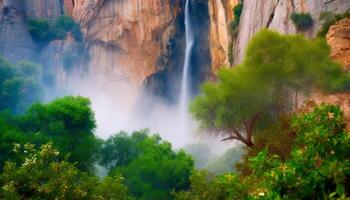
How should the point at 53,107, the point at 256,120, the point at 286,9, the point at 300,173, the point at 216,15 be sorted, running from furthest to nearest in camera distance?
the point at 216,15 < the point at 286,9 < the point at 53,107 < the point at 256,120 < the point at 300,173

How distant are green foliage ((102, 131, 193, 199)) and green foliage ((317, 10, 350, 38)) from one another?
10.8m

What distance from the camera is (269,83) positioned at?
2262 cm

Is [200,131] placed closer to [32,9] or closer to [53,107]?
[53,107]

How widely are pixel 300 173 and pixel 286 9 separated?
26.1m

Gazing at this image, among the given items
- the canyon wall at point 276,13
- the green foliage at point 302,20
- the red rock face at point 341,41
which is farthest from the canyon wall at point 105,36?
the red rock face at point 341,41

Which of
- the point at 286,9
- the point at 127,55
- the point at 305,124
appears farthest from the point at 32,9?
the point at 305,124

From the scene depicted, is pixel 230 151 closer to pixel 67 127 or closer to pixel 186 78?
pixel 67 127

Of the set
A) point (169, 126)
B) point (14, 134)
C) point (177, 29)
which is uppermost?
point (177, 29)

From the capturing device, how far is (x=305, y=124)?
6.70 m

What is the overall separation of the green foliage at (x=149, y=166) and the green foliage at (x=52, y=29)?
25.6 meters

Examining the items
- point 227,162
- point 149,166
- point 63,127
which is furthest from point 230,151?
point 63,127

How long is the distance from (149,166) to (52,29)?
107 ft

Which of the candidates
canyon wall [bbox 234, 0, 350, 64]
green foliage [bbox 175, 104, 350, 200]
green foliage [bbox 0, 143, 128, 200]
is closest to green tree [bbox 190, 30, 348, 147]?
canyon wall [bbox 234, 0, 350, 64]

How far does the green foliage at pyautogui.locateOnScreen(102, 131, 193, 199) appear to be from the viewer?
25250 mm
